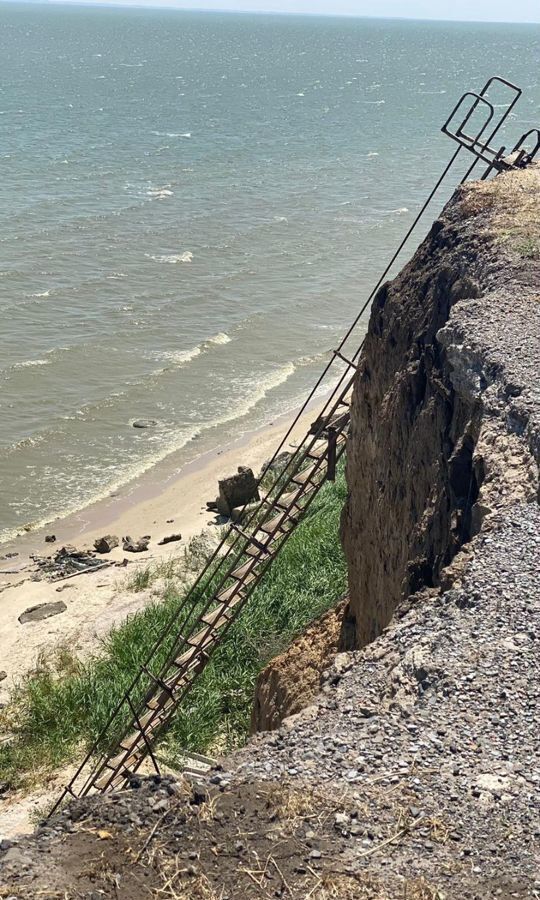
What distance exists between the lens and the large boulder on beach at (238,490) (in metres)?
25.6

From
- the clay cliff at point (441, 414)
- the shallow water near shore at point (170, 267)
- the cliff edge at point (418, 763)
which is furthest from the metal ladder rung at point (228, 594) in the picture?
the shallow water near shore at point (170, 267)

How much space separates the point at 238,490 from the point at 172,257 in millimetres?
24331

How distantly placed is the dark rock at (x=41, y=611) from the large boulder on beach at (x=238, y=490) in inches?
208

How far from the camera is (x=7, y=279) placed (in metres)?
43.3

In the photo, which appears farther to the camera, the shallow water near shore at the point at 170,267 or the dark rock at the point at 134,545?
the shallow water near shore at the point at 170,267

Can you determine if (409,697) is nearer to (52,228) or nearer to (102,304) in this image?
(102,304)

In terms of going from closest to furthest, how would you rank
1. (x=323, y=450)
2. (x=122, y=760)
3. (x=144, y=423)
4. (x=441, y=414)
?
(x=441, y=414) < (x=122, y=760) < (x=323, y=450) < (x=144, y=423)

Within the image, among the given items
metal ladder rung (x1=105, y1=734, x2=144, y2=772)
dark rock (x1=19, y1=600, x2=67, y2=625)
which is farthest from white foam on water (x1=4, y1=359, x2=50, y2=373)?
metal ladder rung (x1=105, y1=734, x2=144, y2=772)

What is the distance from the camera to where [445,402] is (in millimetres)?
11430

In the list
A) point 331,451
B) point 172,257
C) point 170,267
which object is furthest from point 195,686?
point 172,257

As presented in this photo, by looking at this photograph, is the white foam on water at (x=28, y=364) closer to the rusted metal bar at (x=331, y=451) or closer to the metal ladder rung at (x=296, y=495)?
the metal ladder rung at (x=296, y=495)

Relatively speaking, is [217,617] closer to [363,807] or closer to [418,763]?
[418,763]

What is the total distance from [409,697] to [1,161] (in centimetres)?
6510

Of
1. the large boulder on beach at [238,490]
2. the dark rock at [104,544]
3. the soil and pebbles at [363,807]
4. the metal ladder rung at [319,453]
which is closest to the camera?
the soil and pebbles at [363,807]
